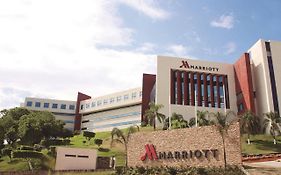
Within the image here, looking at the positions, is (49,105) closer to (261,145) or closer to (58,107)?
(58,107)

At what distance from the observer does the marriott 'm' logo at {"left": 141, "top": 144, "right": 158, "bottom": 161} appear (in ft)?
115

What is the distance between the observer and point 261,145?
190ft

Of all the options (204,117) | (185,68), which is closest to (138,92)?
(185,68)

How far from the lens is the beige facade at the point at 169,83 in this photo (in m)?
73.7

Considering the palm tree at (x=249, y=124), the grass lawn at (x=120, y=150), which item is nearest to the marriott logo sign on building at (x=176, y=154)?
the grass lawn at (x=120, y=150)

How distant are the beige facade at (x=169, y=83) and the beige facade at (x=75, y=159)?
101ft

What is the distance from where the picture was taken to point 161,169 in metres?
32.8

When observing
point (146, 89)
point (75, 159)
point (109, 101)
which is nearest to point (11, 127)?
point (75, 159)

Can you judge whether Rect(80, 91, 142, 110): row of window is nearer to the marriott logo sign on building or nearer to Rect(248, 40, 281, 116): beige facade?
Rect(248, 40, 281, 116): beige facade

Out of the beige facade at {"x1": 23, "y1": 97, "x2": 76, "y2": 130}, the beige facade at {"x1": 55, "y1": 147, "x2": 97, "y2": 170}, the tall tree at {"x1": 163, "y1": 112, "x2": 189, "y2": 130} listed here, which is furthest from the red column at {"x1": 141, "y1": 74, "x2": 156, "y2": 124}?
the beige facade at {"x1": 55, "y1": 147, "x2": 97, "y2": 170}

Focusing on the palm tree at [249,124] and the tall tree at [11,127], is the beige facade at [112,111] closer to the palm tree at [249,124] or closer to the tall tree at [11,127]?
the tall tree at [11,127]

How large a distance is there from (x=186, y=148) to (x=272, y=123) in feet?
125

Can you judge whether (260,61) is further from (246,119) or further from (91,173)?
(91,173)

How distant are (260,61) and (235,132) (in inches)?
1936
